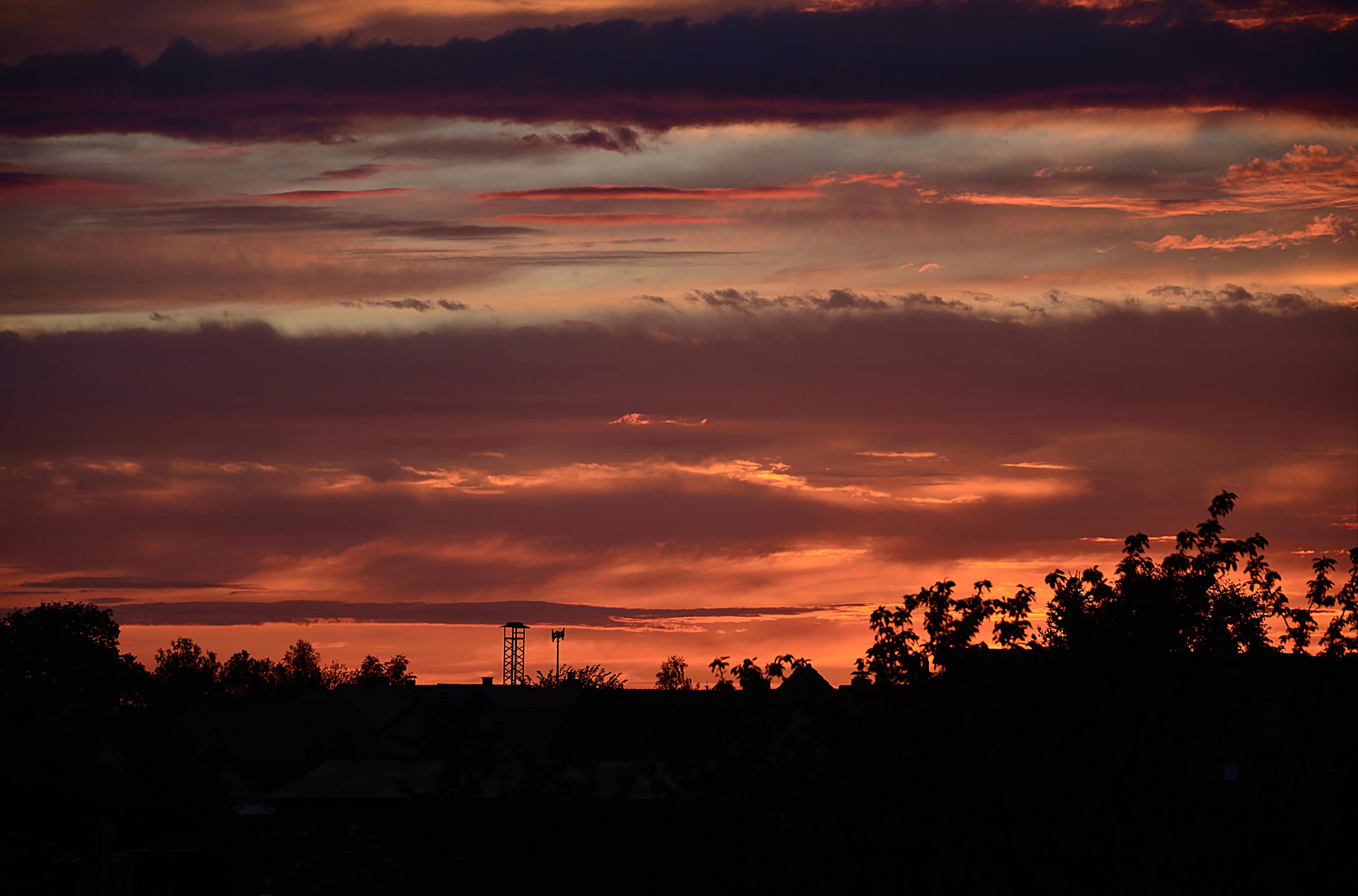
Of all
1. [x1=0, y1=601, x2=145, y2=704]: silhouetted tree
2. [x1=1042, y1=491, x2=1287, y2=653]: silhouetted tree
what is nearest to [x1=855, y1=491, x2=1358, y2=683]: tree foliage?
[x1=1042, y1=491, x2=1287, y2=653]: silhouetted tree

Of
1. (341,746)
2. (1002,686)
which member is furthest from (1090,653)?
(341,746)

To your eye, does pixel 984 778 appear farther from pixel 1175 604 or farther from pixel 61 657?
pixel 61 657

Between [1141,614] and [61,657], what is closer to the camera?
[1141,614]

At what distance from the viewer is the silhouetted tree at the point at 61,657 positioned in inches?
6535

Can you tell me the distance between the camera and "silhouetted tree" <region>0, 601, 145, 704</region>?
545 ft

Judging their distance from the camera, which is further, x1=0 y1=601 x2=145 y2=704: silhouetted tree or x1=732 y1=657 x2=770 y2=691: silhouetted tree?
x1=0 y1=601 x2=145 y2=704: silhouetted tree

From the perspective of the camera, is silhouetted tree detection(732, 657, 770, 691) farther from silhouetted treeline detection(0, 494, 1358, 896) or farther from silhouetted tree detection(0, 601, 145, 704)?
silhouetted tree detection(0, 601, 145, 704)

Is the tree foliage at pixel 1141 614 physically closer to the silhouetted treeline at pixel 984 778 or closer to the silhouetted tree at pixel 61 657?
the silhouetted treeline at pixel 984 778

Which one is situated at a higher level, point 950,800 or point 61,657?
point 61,657

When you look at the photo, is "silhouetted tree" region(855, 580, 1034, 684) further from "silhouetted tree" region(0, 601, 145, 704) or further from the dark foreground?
"silhouetted tree" region(0, 601, 145, 704)

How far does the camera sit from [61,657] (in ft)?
549

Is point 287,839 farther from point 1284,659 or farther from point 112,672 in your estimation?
point 112,672

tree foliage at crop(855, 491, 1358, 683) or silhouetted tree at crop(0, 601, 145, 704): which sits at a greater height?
silhouetted tree at crop(0, 601, 145, 704)

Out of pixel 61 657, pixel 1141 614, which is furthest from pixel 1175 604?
pixel 61 657
